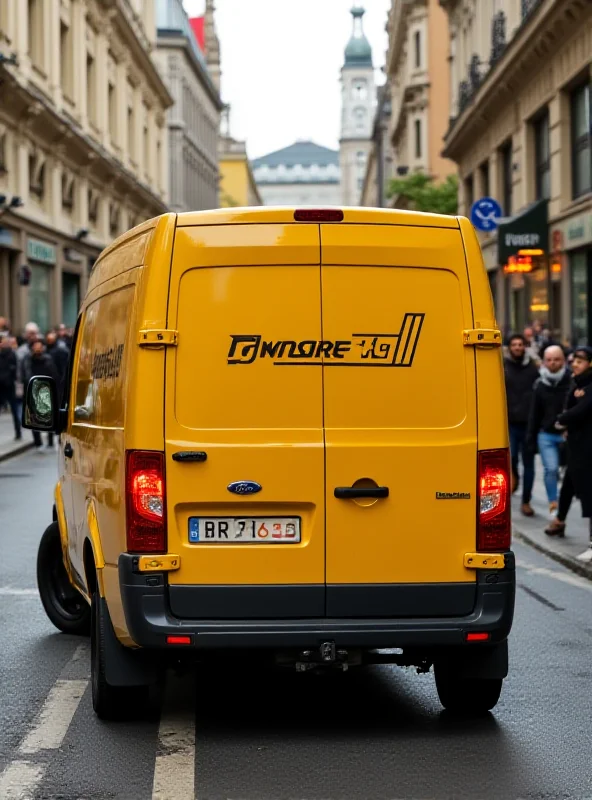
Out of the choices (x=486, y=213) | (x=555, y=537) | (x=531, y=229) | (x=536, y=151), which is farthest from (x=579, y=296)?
(x=555, y=537)

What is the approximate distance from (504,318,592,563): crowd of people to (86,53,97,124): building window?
35.2 metres

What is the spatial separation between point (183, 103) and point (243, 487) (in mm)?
81543

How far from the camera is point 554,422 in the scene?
14.4 meters

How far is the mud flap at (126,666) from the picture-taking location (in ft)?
20.5

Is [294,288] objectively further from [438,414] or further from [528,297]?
[528,297]

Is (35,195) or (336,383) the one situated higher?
(35,195)

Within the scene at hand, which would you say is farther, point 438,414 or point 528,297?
point 528,297

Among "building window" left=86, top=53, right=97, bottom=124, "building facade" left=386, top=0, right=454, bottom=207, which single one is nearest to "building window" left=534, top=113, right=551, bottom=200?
"building window" left=86, top=53, right=97, bottom=124

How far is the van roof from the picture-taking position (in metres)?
6.05

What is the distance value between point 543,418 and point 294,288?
29.0ft

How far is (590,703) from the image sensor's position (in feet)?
22.9

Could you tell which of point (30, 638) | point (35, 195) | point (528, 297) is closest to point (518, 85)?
point (528, 297)

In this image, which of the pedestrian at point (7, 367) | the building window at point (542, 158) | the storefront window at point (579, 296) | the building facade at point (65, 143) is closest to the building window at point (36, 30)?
the building facade at point (65, 143)

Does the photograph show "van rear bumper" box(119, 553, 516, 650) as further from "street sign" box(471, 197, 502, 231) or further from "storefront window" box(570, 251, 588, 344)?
"storefront window" box(570, 251, 588, 344)
